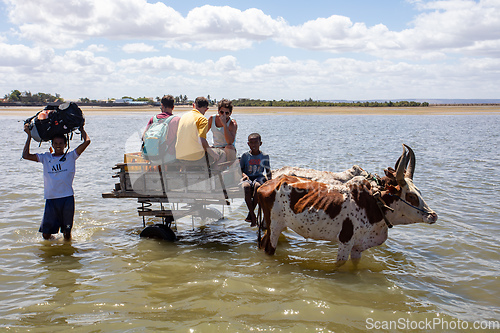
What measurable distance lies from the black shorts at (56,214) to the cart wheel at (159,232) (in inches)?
58.7

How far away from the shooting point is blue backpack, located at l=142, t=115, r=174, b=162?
7816 millimetres

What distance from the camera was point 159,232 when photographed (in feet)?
27.6

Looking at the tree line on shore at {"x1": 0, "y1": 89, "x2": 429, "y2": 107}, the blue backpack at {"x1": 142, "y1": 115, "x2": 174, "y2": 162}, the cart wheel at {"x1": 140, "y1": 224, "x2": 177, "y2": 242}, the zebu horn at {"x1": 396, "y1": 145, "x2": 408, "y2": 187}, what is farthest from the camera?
the tree line on shore at {"x1": 0, "y1": 89, "x2": 429, "y2": 107}

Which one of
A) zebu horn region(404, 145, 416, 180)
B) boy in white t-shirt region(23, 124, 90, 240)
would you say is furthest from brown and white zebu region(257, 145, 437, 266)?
boy in white t-shirt region(23, 124, 90, 240)

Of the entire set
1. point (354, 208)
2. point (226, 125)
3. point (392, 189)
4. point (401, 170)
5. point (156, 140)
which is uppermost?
point (226, 125)

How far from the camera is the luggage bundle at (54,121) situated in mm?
7449

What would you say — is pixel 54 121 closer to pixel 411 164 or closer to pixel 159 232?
pixel 159 232

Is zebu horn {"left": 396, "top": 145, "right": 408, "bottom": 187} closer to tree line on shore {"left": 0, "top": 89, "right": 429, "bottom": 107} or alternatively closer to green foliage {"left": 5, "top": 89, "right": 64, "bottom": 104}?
tree line on shore {"left": 0, "top": 89, "right": 429, "bottom": 107}

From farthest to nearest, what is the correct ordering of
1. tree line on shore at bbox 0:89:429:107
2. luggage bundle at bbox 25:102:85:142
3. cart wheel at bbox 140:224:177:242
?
tree line on shore at bbox 0:89:429:107 < cart wheel at bbox 140:224:177:242 < luggage bundle at bbox 25:102:85:142

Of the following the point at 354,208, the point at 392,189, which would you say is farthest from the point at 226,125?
the point at 392,189

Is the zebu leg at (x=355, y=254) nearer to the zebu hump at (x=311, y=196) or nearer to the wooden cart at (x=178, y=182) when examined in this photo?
the zebu hump at (x=311, y=196)

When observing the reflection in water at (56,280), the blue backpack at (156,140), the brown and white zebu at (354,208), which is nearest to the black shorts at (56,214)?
the reflection in water at (56,280)

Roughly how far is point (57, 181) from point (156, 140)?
198 cm

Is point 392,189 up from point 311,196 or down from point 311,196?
up
